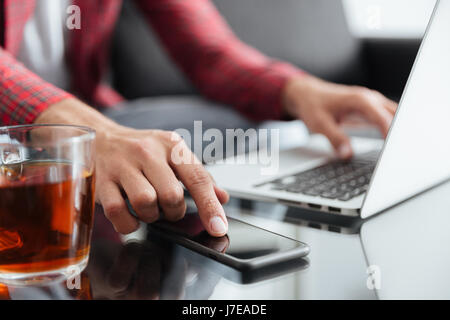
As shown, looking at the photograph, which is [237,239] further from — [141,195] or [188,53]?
[188,53]

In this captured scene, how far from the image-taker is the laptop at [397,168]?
461 millimetres

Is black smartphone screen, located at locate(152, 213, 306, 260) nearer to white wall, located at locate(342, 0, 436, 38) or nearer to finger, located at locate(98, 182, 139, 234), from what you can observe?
finger, located at locate(98, 182, 139, 234)

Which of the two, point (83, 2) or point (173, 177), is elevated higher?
point (83, 2)

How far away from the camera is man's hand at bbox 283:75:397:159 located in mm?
774

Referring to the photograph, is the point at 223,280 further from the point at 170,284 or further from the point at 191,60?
the point at 191,60

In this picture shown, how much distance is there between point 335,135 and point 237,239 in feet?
1.31

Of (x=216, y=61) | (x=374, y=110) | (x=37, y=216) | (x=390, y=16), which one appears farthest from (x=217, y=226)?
(x=390, y=16)

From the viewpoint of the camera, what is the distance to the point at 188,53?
128 cm

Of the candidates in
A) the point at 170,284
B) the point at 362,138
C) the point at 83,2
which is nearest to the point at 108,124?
the point at 170,284

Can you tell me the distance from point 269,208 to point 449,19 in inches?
10.4

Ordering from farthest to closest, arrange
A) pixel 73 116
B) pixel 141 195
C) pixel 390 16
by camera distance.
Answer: pixel 390 16, pixel 73 116, pixel 141 195

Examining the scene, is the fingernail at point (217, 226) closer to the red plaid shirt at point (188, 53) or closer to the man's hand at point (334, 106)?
the man's hand at point (334, 106)

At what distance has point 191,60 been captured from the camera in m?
1.28
